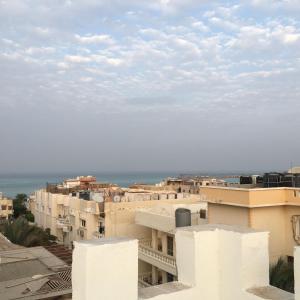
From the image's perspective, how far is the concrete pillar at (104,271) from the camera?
3088 millimetres

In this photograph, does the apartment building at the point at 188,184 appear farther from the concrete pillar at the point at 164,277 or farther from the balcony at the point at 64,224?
the concrete pillar at the point at 164,277

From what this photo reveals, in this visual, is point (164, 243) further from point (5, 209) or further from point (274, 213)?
point (5, 209)

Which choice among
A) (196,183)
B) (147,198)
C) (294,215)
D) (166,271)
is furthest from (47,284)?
(196,183)

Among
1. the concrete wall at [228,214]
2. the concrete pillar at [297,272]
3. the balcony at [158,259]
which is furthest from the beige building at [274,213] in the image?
the concrete pillar at [297,272]

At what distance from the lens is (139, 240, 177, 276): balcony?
67.8 feet

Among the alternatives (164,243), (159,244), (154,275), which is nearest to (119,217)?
Answer: (159,244)

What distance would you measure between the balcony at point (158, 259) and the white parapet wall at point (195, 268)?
16956 mm

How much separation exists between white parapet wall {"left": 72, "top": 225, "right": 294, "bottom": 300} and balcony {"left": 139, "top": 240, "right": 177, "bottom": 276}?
668 inches

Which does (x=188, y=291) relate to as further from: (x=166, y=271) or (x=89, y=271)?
(x=166, y=271)

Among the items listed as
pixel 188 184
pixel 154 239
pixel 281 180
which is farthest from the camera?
pixel 188 184

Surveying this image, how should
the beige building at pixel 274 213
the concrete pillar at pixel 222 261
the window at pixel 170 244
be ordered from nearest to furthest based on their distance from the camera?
the concrete pillar at pixel 222 261 → the beige building at pixel 274 213 → the window at pixel 170 244

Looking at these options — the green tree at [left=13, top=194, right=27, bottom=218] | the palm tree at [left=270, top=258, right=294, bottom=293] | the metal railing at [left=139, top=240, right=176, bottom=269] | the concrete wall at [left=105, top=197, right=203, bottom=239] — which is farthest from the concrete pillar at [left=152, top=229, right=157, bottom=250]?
the green tree at [left=13, top=194, right=27, bottom=218]

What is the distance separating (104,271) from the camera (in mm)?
3135

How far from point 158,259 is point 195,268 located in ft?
63.8
